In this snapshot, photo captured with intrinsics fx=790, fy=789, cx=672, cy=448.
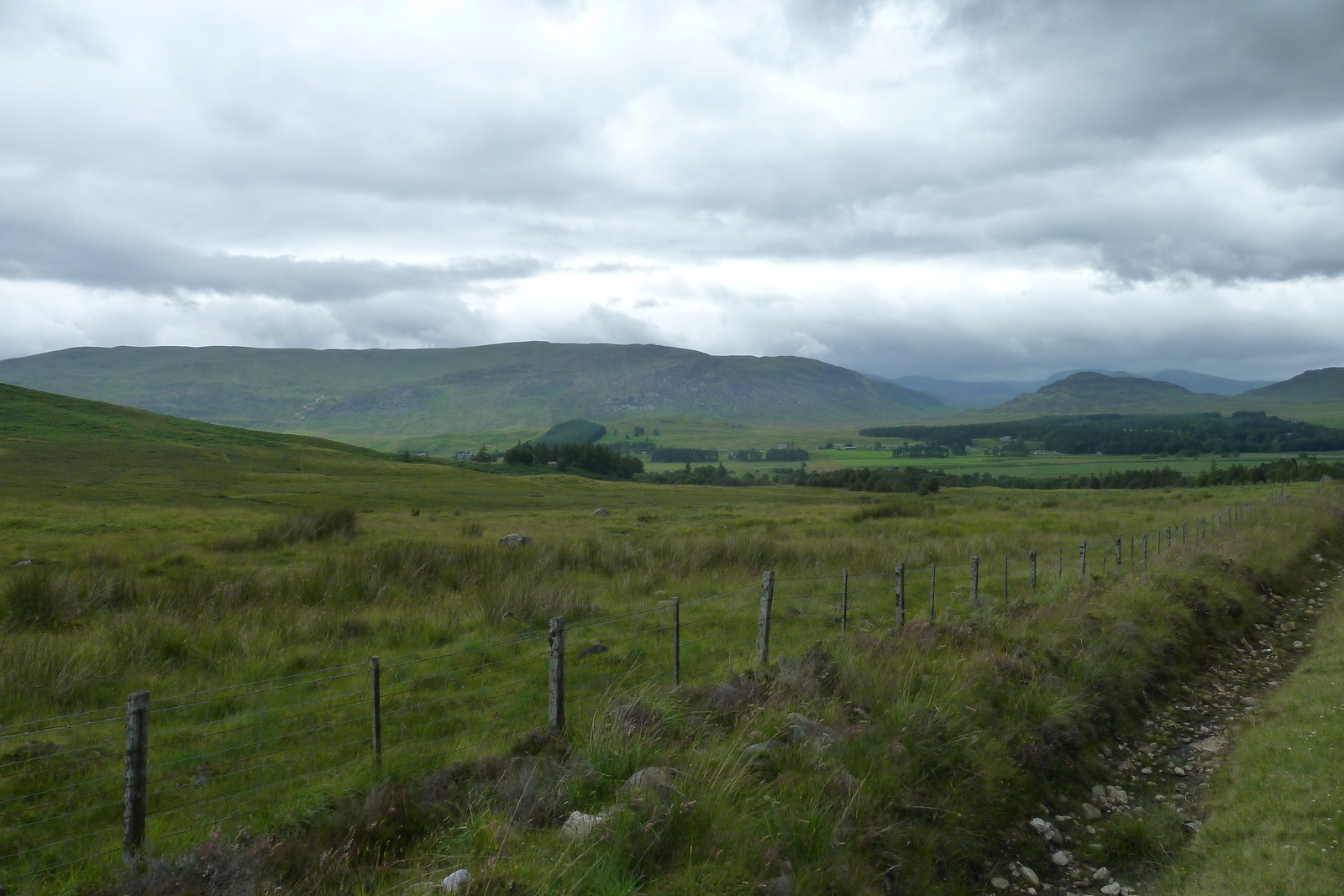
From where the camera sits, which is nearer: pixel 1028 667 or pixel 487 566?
pixel 1028 667

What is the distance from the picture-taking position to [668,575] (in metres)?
19.3

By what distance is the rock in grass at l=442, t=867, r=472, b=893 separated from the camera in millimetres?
4656

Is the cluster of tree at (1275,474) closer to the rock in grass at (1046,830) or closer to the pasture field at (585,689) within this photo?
the pasture field at (585,689)

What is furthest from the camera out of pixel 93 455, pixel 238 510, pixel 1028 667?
pixel 93 455

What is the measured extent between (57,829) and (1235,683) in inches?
575

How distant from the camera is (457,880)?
4762 millimetres

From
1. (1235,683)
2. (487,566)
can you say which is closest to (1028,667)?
(1235,683)

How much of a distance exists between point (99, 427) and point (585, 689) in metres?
86.5

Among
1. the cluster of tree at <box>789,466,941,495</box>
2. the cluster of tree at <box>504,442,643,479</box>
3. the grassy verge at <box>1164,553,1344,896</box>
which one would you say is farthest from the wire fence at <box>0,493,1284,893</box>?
the cluster of tree at <box>504,442,643,479</box>

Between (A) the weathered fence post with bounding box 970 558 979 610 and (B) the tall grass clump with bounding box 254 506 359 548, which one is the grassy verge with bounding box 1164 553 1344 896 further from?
(B) the tall grass clump with bounding box 254 506 359 548

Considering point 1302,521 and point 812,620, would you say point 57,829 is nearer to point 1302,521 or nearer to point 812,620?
point 812,620

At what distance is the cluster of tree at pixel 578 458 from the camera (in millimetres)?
124125

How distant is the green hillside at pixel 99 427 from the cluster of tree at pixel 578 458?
31.3 meters

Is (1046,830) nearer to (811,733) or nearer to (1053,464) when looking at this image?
(811,733)
